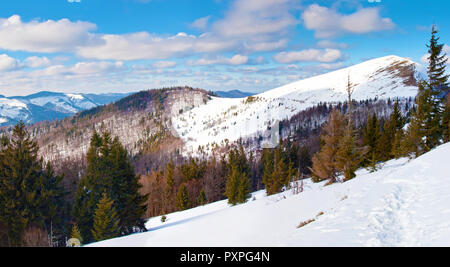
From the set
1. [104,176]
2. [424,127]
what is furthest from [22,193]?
[424,127]

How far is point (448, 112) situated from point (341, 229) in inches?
1136

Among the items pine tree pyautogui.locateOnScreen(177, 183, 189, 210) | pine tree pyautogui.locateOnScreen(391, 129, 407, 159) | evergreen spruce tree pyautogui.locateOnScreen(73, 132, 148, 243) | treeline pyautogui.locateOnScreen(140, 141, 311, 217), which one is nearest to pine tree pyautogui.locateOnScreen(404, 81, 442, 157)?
pine tree pyautogui.locateOnScreen(391, 129, 407, 159)

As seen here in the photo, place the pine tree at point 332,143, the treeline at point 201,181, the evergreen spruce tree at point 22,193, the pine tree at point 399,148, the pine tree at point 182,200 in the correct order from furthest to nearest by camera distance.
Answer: the treeline at point 201,181
the pine tree at point 182,200
the pine tree at point 399,148
the pine tree at point 332,143
the evergreen spruce tree at point 22,193

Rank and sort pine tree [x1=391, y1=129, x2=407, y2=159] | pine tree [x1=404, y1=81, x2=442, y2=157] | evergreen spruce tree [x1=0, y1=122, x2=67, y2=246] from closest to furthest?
evergreen spruce tree [x1=0, y1=122, x2=67, y2=246], pine tree [x1=404, y1=81, x2=442, y2=157], pine tree [x1=391, y1=129, x2=407, y2=159]

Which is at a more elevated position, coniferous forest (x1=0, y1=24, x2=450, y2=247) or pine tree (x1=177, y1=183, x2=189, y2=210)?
coniferous forest (x1=0, y1=24, x2=450, y2=247)

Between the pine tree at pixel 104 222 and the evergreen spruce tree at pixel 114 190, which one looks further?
the evergreen spruce tree at pixel 114 190

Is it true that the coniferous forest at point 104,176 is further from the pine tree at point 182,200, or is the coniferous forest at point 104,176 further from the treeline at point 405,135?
the pine tree at point 182,200

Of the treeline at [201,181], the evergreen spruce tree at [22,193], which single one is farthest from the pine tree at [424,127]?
the evergreen spruce tree at [22,193]

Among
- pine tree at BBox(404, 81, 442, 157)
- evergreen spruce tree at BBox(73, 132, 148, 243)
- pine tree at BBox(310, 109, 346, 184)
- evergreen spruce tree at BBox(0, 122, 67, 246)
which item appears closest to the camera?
evergreen spruce tree at BBox(0, 122, 67, 246)

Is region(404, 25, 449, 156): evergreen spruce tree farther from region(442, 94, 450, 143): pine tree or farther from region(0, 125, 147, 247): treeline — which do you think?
region(0, 125, 147, 247): treeline

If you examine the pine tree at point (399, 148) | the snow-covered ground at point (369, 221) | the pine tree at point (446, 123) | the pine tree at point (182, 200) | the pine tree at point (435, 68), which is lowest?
the pine tree at point (182, 200)

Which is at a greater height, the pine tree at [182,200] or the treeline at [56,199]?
the treeline at [56,199]

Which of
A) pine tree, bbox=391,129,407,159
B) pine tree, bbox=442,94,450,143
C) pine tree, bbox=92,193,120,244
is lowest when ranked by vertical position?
pine tree, bbox=92,193,120,244
